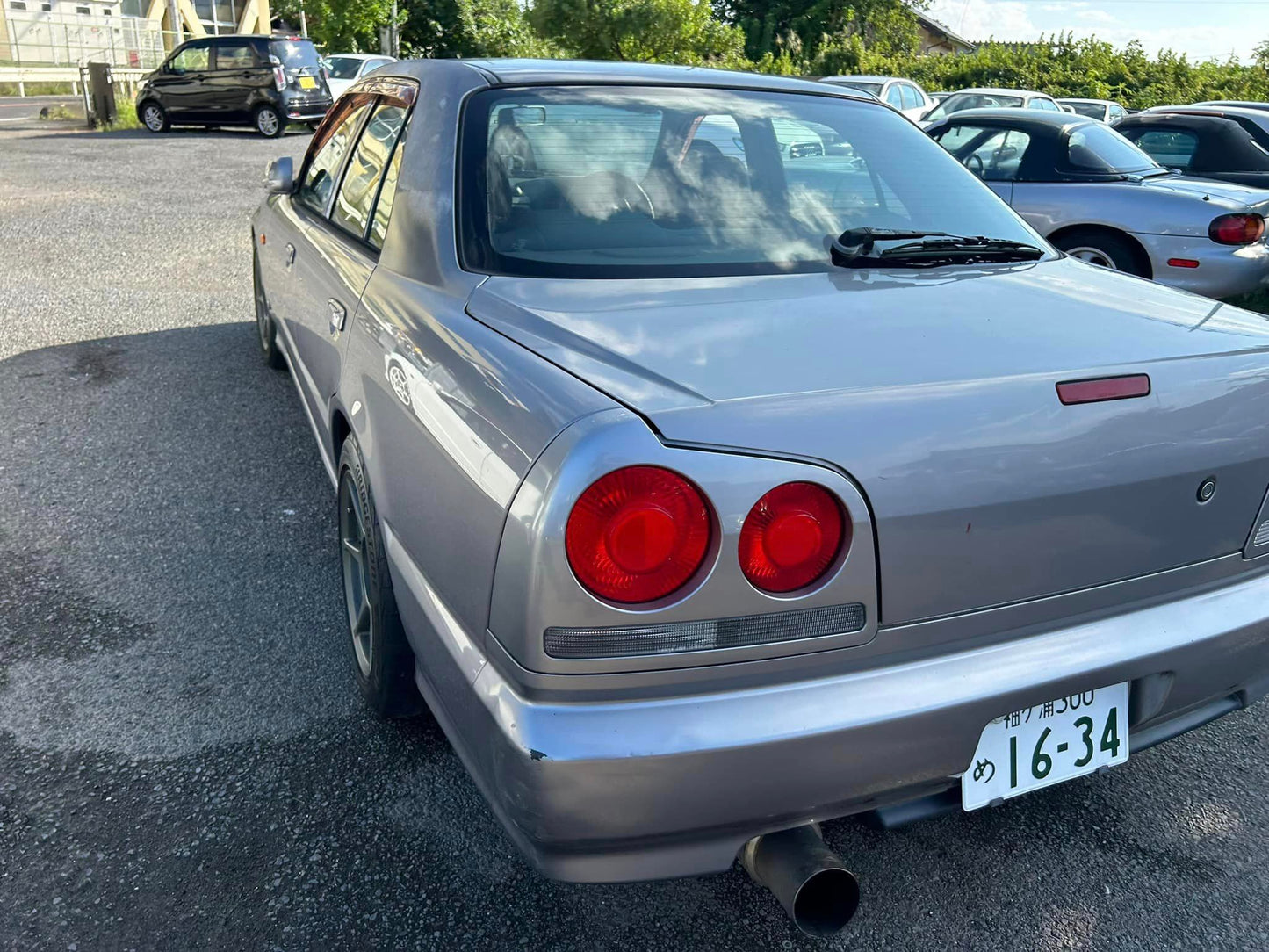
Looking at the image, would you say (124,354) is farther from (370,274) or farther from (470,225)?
(470,225)

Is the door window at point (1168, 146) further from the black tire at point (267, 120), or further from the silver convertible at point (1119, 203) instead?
the black tire at point (267, 120)

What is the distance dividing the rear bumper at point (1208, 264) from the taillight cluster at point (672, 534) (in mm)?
6417

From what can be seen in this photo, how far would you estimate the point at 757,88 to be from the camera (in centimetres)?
311

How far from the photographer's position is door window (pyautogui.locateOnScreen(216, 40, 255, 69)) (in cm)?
1936

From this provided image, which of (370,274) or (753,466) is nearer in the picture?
(753,466)

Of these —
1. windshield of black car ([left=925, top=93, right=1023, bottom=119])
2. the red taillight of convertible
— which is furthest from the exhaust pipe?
windshield of black car ([left=925, top=93, right=1023, bottom=119])

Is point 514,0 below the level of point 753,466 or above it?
above

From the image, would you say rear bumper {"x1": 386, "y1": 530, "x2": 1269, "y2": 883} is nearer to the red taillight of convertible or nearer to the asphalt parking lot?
the asphalt parking lot

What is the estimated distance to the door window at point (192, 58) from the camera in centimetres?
1948

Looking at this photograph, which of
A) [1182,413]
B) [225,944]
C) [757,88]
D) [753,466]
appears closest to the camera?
[753,466]

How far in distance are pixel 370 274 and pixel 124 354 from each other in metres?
3.85

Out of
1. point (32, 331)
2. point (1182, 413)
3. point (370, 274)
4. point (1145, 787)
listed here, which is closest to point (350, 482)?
point (370, 274)

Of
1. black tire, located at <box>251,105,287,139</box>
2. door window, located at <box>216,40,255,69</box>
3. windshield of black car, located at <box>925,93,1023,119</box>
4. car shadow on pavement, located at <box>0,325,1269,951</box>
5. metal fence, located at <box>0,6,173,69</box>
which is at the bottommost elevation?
car shadow on pavement, located at <box>0,325,1269,951</box>

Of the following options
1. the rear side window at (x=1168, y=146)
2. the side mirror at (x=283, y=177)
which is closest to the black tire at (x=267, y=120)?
the rear side window at (x=1168, y=146)
